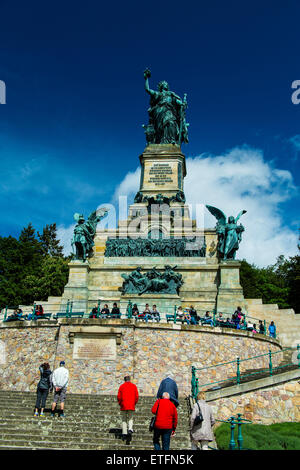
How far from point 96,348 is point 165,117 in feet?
76.0

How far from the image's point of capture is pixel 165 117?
113 feet

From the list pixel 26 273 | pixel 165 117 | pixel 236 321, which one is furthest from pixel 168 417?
pixel 26 273

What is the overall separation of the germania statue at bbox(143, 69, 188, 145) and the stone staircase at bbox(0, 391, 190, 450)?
24.4 meters

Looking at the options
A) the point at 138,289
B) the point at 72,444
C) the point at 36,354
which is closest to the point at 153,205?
the point at 138,289

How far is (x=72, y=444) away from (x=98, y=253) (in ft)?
58.1

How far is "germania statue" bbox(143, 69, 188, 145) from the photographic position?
3419 cm

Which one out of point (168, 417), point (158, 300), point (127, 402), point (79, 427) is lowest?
point (79, 427)

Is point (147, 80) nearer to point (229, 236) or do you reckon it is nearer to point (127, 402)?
point (229, 236)

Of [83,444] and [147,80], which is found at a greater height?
[147,80]

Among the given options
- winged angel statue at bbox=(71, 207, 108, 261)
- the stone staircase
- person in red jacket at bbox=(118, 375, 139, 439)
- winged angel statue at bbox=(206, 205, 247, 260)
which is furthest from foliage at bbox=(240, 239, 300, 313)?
person in red jacket at bbox=(118, 375, 139, 439)

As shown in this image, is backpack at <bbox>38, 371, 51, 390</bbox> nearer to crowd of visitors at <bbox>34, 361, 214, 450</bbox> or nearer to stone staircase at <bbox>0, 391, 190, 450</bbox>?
stone staircase at <bbox>0, 391, 190, 450</bbox>

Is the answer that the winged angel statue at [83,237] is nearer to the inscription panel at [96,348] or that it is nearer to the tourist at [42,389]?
the inscription panel at [96,348]
